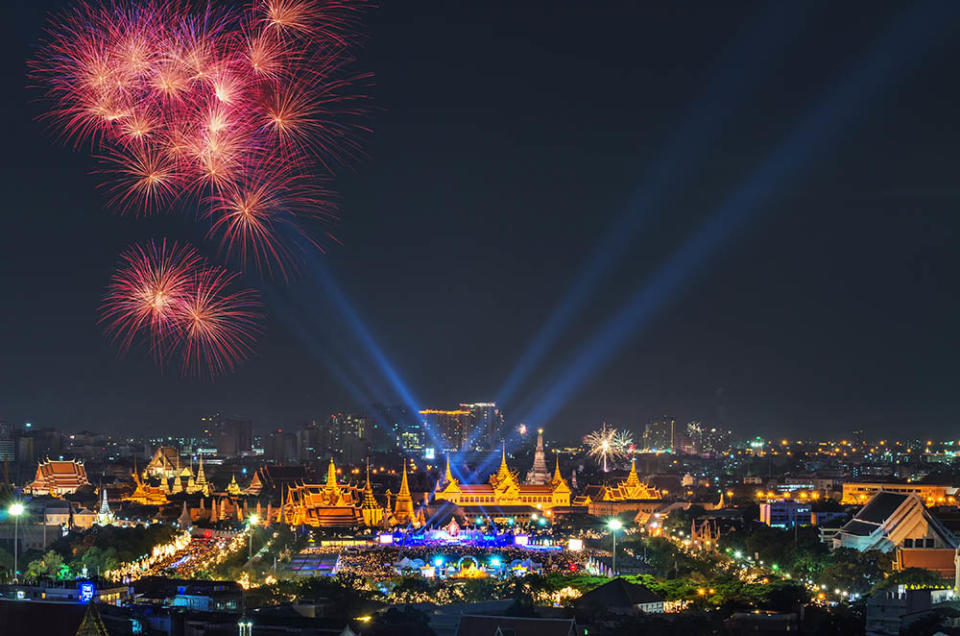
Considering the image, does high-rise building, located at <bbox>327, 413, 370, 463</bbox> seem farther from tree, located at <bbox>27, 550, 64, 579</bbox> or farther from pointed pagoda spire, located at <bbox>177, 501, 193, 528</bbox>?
tree, located at <bbox>27, 550, 64, 579</bbox>

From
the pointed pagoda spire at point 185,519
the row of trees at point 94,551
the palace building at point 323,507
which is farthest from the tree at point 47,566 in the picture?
the palace building at point 323,507

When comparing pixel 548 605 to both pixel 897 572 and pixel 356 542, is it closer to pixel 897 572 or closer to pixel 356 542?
pixel 897 572

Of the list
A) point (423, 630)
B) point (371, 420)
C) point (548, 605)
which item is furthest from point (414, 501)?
point (371, 420)

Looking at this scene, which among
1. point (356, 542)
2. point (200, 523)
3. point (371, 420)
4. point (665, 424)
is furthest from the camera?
point (665, 424)

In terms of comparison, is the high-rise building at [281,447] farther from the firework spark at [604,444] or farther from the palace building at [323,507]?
the palace building at [323,507]

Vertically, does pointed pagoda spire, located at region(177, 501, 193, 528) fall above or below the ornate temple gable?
below

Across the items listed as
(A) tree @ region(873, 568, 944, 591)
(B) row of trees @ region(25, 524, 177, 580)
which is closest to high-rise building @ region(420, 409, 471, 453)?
(B) row of trees @ region(25, 524, 177, 580)

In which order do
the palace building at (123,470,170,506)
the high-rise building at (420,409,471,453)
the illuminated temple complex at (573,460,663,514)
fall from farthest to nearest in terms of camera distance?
the high-rise building at (420,409,471,453), the illuminated temple complex at (573,460,663,514), the palace building at (123,470,170,506)
